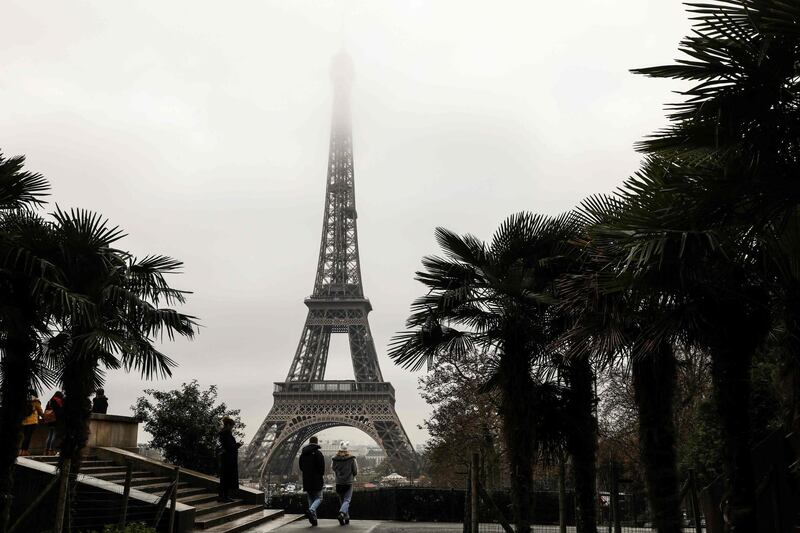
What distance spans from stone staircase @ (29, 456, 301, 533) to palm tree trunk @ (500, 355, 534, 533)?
6501 millimetres

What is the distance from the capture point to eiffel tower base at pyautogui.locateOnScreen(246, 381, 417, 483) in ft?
178

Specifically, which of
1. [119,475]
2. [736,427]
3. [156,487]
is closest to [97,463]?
[119,475]

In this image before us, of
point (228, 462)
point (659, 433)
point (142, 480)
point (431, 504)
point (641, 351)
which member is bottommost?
point (431, 504)

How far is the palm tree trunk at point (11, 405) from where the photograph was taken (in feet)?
31.4

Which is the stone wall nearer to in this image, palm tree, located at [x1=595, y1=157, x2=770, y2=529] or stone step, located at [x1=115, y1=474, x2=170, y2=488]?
stone step, located at [x1=115, y1=474, x2=170, y2=488]

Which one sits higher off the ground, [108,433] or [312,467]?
[108,433]

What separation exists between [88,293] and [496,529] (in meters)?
12.1

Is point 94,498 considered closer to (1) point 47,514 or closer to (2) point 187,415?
(1) point 47,514

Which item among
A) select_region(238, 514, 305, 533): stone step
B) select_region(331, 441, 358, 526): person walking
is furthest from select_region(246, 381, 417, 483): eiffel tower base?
select_region(331, 441, 358, 526): person walking

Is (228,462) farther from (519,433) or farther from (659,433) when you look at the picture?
(659,433)

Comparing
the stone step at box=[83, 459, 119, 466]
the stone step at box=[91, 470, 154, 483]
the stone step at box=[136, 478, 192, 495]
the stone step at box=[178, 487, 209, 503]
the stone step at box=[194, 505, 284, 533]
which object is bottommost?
the stone step at box=[194, 505, 284, 533]

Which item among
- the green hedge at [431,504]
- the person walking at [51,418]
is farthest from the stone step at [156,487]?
the green hedge at [431,504]

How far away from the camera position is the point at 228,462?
17188 mm

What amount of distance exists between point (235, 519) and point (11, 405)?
8.25 metres
